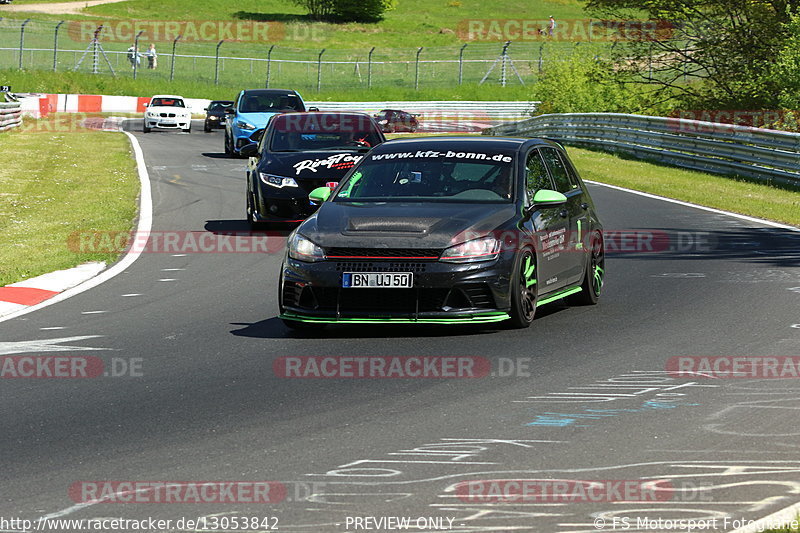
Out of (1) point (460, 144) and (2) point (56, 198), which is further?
(2) point (56, 198)

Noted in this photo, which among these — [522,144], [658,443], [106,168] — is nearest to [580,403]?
[658,443]

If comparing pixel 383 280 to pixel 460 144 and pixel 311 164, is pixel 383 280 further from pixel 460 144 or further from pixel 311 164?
pixel 311 164

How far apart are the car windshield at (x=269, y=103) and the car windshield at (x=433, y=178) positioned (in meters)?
20.7

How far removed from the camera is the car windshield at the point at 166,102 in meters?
44.8

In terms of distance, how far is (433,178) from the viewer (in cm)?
1004

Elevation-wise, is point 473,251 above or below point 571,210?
below

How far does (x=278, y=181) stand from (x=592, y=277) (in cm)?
638

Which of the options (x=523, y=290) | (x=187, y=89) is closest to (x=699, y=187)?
(x=523, y=290)

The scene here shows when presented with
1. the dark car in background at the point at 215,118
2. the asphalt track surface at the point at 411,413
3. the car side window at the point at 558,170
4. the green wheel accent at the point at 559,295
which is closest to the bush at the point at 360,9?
the dark car in background at the point at 215,118

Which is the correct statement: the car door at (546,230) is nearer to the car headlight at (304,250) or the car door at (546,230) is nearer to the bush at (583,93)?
the car headlight at (304,250)

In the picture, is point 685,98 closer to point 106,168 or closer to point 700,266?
point 106,168

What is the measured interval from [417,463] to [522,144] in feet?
17.3

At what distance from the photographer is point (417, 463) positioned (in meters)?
5.68

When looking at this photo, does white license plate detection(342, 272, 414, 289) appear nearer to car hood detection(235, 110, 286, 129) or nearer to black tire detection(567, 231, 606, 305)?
black tire detection(567, 231, 606, 305)
